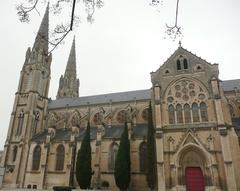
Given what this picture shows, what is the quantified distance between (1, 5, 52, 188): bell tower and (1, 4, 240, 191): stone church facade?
0.50ft

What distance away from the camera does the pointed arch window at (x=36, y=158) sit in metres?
35.0

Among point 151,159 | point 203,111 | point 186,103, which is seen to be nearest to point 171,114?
point 186,103

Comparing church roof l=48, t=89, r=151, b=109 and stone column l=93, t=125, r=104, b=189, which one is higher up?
church roof l=48, t=89, r=151, b=109

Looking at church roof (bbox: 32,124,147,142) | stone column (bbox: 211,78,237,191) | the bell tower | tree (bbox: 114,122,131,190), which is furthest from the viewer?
the bell tower

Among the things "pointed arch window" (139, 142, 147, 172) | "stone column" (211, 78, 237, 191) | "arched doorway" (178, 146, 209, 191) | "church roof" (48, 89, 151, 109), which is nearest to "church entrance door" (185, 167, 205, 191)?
"arched doorway" (178, 146, 209, 191)

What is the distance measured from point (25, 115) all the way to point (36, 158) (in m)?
8.34

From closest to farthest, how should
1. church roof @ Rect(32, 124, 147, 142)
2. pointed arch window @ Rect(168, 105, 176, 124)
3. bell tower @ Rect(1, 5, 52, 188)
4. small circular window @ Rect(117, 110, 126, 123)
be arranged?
pointed arch window @ Rect(168, 105, 176, 124) → church roof @ Rect(32, 124, 147, 142) → bell tower @ Rect(1, 5, 52, 188) → small circular window @ Rect(117, 110, 126, 123)

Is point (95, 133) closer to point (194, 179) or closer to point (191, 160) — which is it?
point (191, 160)

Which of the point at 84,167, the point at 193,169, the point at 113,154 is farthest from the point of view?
the point at 113,154

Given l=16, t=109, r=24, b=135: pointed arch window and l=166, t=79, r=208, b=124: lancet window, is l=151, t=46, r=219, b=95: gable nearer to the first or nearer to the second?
l=166, t=79, r=208, b=124: lancet window

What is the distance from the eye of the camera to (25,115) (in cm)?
3931

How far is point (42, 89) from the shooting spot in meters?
44.0

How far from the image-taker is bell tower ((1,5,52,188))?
35156mm

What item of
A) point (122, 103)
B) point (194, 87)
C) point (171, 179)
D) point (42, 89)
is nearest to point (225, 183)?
point (171, 179)
